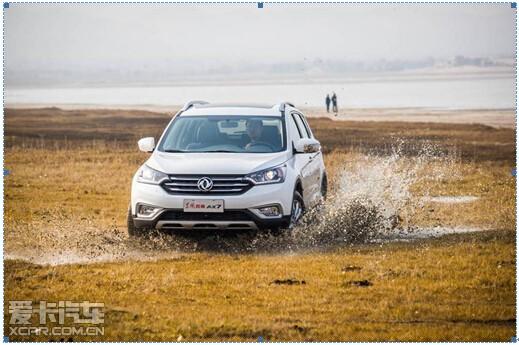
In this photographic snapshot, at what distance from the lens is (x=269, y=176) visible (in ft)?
39.6

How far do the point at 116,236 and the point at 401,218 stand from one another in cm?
443

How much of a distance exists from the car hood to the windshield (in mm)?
246

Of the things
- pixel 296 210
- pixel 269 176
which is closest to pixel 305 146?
pixel 296 210

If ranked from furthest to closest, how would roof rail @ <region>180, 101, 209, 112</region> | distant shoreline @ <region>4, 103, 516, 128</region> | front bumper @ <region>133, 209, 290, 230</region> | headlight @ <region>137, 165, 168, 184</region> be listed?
distant shoreline @ <region>4, 103, 516, 128</region>, roof rail @ <region>180, 101, 209, 112</region>, headlight @ <region>137, 165, 168, 184</region>, front bumper @ <region>133, 209, 290, 230</region>

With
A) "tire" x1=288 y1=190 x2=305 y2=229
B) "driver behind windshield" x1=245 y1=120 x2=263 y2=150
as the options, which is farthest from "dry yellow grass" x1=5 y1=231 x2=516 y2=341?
"driver behind windshield" x1=245 y1=120 x2=263 y2=150

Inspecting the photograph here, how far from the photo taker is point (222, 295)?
9.87 m

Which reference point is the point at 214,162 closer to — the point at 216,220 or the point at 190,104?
the point at 216,220

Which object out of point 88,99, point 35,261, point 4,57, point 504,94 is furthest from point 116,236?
point 88,99

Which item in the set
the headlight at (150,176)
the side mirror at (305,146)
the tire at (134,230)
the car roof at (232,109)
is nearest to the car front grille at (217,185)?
the headlight at (150,176)

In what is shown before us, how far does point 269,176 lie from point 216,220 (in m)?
0.83

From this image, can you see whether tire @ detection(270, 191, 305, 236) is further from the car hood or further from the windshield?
the windshield

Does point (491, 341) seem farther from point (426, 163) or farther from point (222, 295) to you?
point (426, 163)

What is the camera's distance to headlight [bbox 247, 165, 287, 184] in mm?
11977

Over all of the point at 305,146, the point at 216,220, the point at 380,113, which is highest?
the point at 305,146
